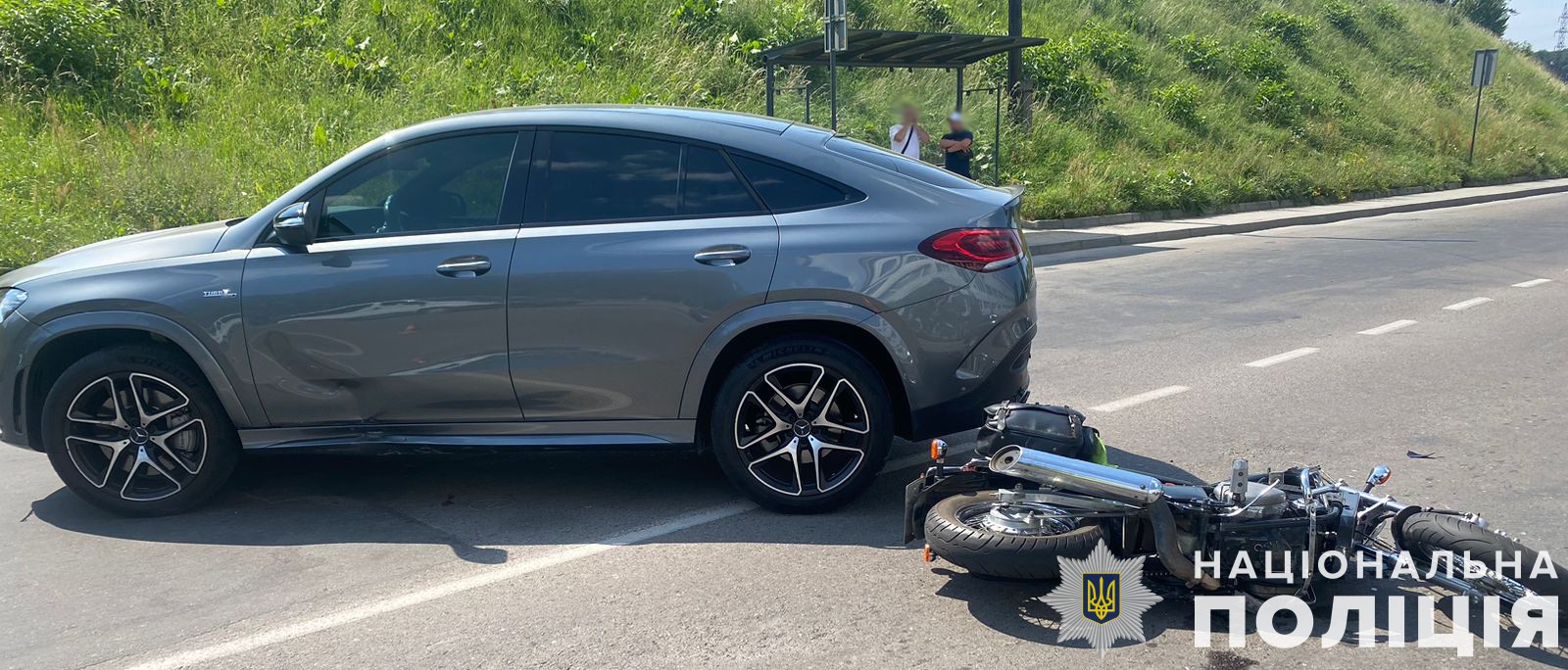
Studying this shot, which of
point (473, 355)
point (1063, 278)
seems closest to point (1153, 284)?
point (1063, 278)

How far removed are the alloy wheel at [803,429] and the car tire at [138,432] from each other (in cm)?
227

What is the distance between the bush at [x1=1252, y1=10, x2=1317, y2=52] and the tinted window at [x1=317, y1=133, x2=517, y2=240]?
33351mm

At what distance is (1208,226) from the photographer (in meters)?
18.6

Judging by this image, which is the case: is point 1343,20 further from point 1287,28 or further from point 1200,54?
point 1200,54

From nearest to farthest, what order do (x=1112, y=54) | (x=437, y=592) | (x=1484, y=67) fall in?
(x=437, y=592) → (x=1112, y=54) → (x=1484, y=67)

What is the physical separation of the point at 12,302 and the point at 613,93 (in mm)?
13726

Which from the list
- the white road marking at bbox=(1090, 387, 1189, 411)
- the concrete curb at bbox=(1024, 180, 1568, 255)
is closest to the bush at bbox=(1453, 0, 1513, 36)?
the concrete curb at bbox=(1024, 180, 1568, 255)

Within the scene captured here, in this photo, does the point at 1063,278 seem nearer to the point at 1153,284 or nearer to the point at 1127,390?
the point at 1153,284

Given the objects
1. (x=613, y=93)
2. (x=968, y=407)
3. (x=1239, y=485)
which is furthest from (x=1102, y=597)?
(x=613, y=93)

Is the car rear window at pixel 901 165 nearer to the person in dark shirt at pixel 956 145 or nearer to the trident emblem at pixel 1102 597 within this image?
the trident emblem at pixel 1102 597

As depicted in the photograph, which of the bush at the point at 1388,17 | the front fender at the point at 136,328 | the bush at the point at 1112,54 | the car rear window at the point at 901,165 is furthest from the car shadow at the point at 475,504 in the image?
the bush at the point at 1388,17

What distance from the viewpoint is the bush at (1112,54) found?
90.9ft

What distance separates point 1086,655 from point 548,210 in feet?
9.14

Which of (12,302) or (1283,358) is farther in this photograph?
(1283,358)
